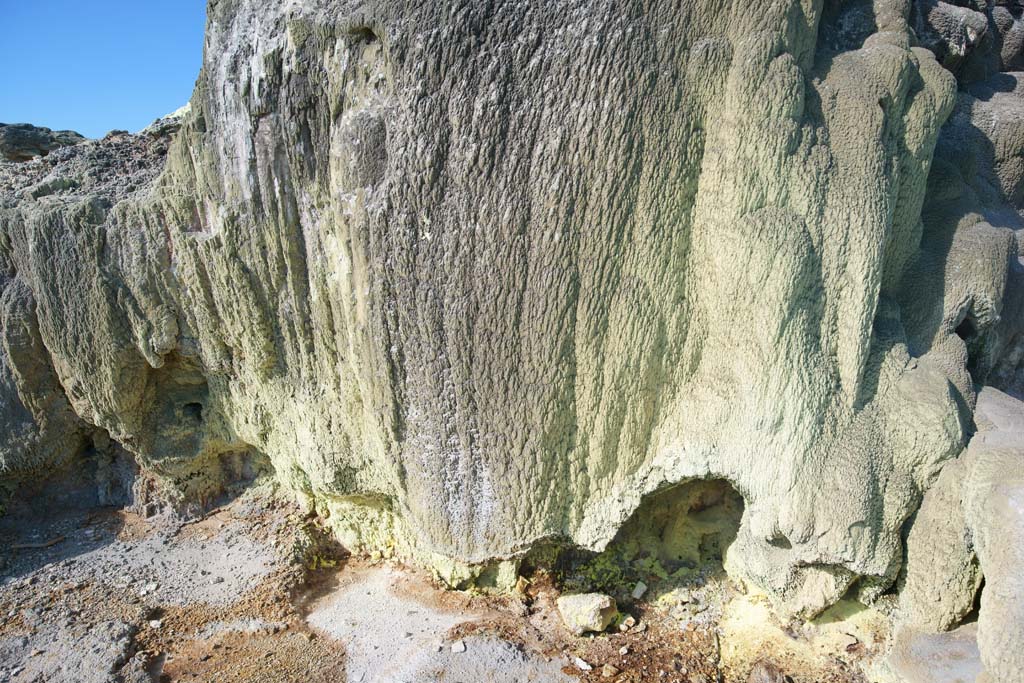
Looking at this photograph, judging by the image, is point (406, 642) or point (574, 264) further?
point (406, 642)

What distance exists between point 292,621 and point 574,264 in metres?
2.86

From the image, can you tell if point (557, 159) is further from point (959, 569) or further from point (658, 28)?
point (959, 569)

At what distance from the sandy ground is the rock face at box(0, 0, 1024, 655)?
0.37m

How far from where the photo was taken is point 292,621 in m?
3.96

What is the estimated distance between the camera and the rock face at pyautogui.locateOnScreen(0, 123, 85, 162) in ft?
15.9

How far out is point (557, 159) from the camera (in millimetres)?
3020

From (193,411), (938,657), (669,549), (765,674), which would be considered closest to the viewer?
(938,657)

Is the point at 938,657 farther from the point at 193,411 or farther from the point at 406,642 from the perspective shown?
the point at 193,411

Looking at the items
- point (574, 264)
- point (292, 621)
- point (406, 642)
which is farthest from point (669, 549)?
point (292, 621)

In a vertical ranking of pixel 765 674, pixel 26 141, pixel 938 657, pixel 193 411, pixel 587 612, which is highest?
pixel 26 141

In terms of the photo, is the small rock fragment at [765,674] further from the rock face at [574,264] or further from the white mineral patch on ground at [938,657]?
the white mineral patch on ground at [938,657]

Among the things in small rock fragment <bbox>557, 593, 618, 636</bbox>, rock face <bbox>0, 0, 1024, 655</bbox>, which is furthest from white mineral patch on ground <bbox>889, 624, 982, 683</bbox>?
small rock fragment <bbox>557, 593, 618, 636</bbox>

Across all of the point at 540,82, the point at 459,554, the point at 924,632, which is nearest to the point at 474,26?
the point at 540,82

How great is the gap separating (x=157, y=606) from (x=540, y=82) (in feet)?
13.0
